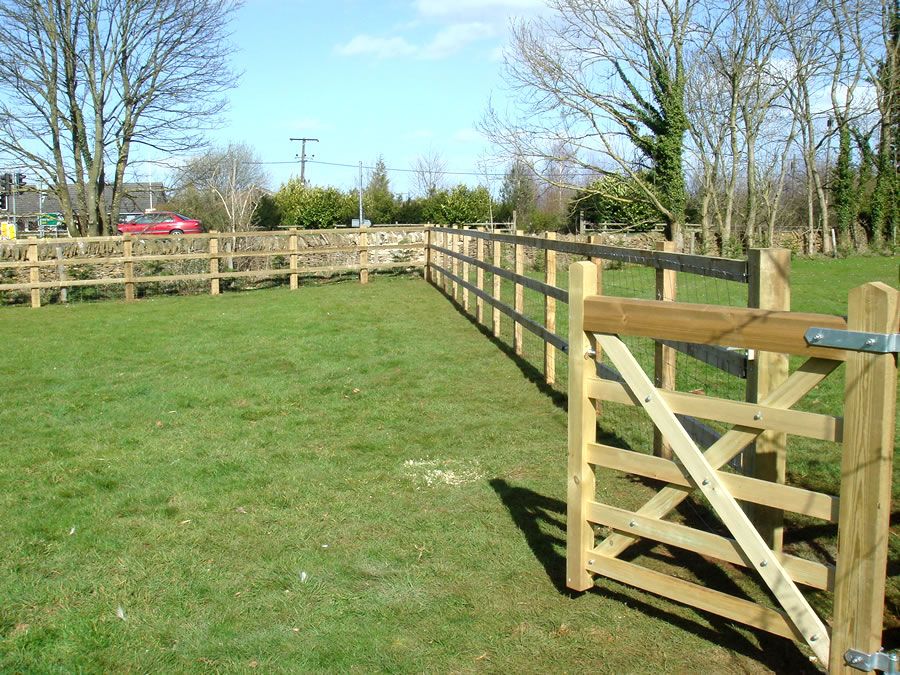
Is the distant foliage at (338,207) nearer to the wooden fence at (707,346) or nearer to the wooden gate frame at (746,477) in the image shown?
the wooden fence at (707,346)

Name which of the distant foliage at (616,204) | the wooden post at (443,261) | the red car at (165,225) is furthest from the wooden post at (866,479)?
the red car at (165,225)

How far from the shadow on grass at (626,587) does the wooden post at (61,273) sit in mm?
14783

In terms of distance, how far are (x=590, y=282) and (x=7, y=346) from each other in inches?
402

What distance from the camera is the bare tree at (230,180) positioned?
28.3 meters

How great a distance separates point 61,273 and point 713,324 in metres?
17.2

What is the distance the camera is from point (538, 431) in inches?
259

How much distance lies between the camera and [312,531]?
460 cm

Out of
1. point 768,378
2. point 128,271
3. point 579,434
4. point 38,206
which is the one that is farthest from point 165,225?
point 768,378

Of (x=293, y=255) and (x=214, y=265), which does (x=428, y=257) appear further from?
(x=214, y=265)

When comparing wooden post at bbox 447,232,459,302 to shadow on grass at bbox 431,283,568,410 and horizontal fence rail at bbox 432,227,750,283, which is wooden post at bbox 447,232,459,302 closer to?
shadow on grass at bbox 431,283,568,410

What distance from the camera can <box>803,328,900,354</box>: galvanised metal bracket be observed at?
2.57 meters

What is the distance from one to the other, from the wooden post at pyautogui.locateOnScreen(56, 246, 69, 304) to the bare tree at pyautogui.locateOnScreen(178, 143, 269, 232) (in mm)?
6898

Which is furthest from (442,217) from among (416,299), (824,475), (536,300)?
(824,475)

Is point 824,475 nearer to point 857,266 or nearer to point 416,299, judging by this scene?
point 416,299
